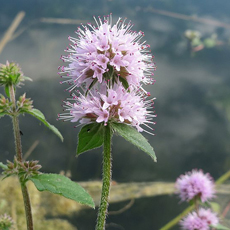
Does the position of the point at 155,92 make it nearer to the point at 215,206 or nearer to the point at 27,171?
the point at 215,206

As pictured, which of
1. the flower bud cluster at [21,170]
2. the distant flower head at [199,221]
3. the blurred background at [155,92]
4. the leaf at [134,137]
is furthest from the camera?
the blurred background at [155,92]

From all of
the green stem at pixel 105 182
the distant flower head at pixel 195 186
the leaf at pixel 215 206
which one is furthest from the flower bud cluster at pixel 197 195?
the green stem at pixel 105 182

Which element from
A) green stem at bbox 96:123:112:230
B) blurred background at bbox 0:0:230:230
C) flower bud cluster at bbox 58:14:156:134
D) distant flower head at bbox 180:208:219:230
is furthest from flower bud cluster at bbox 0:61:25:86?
distant flower head at bbox 180:208:219:230

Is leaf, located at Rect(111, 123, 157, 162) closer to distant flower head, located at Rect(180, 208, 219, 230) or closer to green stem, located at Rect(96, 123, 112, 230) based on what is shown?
green stem, located at Rect(96, 123, 112, 230)

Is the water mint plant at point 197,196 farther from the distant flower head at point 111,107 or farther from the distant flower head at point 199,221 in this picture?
the distant flower head at point 111,107

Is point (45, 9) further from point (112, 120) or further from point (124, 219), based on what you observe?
point (112, 120)

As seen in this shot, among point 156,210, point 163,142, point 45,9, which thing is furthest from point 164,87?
point 45,9

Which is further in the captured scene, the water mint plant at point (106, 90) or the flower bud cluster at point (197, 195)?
the flower bud cluster at point (197, 195)
